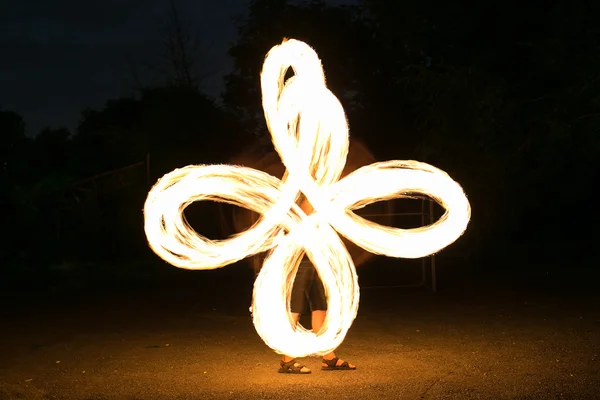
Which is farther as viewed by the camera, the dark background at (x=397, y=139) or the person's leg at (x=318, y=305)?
the dark background at (x=397, y=139)

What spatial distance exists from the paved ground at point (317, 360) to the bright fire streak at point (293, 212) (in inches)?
25.6

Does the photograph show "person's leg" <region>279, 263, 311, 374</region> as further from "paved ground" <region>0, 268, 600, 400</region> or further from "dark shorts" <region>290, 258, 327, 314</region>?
"paved ground" <region>0, 268, 600, 400</region>

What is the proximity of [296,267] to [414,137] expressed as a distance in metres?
17.3

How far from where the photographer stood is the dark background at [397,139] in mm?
14109

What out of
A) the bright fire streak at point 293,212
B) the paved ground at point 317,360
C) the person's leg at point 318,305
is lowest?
the paved ground at point 317,360

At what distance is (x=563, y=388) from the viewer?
6379mm

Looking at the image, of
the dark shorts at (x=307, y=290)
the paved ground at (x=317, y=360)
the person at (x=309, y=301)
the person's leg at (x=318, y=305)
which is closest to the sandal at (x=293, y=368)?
the person at (x=309, y=301)

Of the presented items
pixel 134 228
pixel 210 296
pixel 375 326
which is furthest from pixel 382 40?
pixel 375 326

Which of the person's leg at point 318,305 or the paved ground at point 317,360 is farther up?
the person's leg at point 318,305

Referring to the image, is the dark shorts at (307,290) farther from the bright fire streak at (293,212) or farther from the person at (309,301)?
the bright fire streak at (293,212)

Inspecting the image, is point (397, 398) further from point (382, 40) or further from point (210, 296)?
point (382, 40)

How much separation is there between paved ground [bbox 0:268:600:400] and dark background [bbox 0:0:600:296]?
7.63 ft

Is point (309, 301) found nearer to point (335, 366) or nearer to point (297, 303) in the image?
point (297, 303)

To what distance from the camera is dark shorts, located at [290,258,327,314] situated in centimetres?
715
